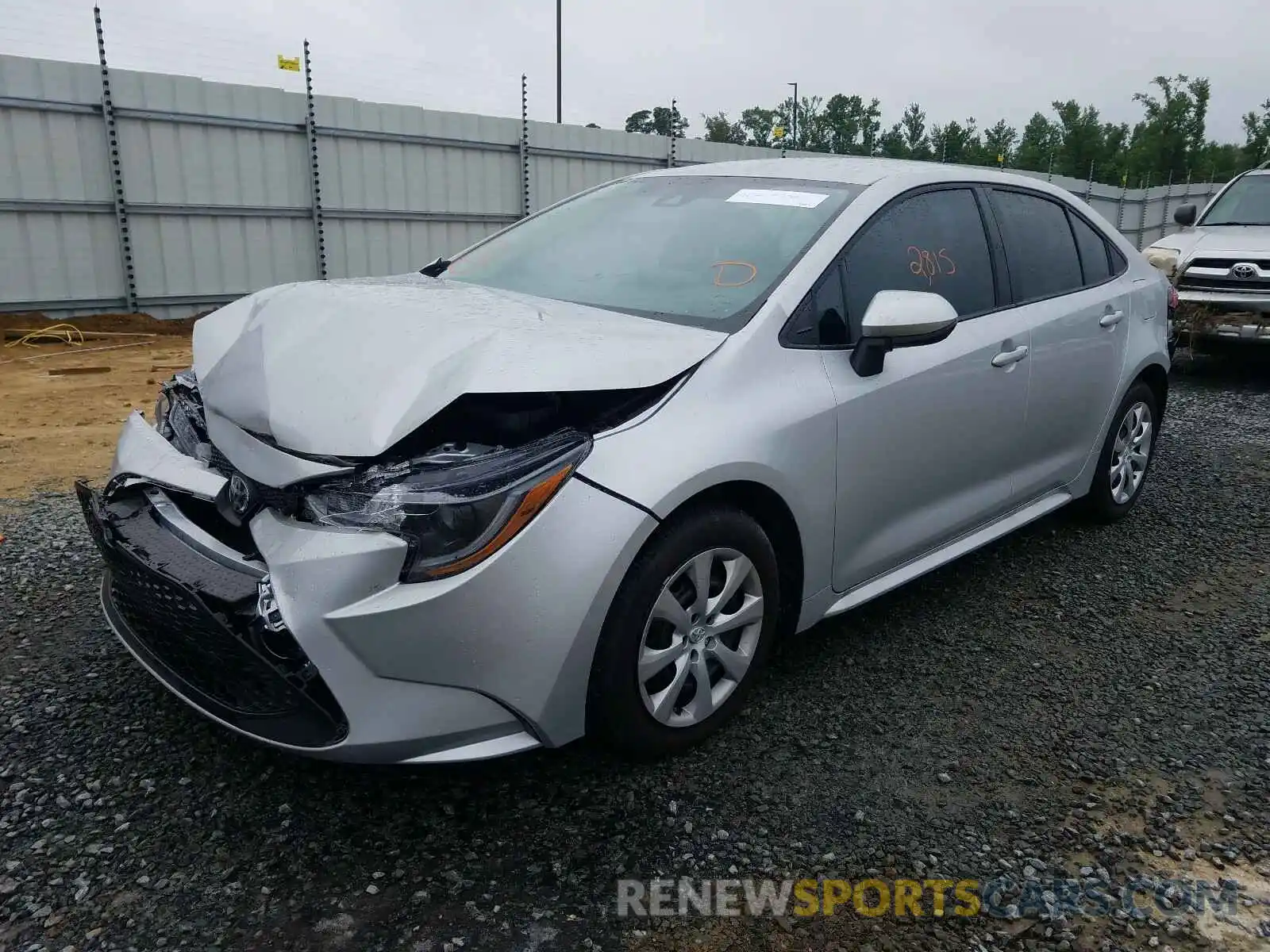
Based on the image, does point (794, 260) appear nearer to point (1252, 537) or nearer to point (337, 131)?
point (1252, 537)

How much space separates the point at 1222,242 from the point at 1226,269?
18.0 inches

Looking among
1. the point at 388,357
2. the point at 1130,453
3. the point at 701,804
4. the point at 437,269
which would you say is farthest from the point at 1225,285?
the point at 388,357

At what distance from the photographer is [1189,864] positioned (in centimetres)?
237

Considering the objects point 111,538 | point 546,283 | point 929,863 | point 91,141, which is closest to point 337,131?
point 91,141

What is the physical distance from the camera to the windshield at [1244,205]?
938 centimetres

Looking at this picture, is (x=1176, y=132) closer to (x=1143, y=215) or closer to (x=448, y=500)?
(x=1143, y=215)

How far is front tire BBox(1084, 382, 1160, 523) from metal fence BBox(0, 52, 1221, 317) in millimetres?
10110

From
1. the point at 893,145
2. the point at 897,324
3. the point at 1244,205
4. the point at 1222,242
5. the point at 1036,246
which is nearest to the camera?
the point at 897,324

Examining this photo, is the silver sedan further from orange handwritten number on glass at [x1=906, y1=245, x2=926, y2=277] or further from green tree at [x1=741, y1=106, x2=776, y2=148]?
green tree at [x1=741, y1=106, x2=776, y2=148]

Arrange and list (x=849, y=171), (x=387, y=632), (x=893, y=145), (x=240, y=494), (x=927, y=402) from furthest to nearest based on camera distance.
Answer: (x=893, y=145), (x=849, y=171), (x=927, y=402), (x=240, y=494), (x=387, y=632)

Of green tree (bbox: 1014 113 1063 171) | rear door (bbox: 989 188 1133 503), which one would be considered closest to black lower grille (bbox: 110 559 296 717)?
rear door (bbox: 989 188 1133 503)

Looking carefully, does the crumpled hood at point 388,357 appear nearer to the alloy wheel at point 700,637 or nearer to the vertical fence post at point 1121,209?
the alloy wheel at point 700,637

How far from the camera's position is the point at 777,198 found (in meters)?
3.40

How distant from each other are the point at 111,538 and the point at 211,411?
1.33ft
